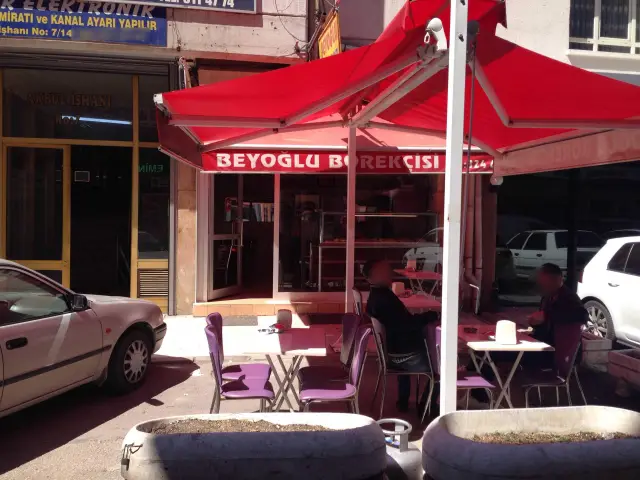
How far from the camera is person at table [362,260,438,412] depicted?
5.31 meters

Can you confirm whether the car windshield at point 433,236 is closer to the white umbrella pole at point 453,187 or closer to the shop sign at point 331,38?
the shop sign at point 331,38

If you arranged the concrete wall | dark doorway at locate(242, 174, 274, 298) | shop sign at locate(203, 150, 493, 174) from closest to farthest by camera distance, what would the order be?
shop sign at locate(203, 150, 493, 174) < the concrete wall < dark doorway at locate(242, 174, 274, 298)

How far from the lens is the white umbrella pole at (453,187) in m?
3.32

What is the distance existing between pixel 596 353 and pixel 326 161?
150 inches

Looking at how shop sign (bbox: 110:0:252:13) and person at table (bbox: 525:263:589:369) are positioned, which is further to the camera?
shop sign (bbox: 110:0:252:13)

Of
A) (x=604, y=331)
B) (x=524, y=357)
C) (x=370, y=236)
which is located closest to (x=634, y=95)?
(x=524, y=357)

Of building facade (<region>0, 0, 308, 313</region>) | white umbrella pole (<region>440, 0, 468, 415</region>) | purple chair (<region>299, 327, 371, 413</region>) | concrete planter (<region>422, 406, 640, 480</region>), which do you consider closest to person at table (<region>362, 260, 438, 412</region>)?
purple chair (<region>299, 327, 371, 413</region>)

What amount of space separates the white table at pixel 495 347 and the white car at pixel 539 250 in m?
5.83

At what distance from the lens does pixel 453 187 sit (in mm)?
3344

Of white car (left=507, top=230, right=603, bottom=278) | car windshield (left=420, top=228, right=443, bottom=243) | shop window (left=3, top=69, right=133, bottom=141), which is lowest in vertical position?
white car (left=507, top=230, right=603, bottom=278)

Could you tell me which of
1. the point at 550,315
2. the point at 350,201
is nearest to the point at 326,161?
the point at 350,201

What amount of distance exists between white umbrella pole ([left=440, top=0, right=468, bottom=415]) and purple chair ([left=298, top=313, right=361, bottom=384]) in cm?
170

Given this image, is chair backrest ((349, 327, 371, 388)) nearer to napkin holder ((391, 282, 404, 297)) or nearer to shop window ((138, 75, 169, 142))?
napkin holder ((391, 282, 404, 297))

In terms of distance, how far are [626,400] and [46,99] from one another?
9.85 metres
